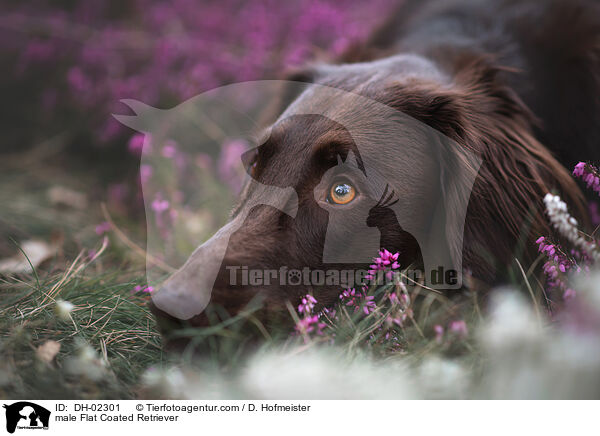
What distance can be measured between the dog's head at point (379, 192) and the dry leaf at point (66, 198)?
82.4 inches

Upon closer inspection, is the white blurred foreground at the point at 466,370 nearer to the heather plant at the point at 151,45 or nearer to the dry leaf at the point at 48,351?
the dry leaf at the point at 48,351

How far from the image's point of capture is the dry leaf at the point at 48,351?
5.21 ft

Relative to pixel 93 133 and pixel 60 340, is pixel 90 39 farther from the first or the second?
pixel 60 340

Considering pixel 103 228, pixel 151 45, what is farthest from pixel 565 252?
pixel 151 45

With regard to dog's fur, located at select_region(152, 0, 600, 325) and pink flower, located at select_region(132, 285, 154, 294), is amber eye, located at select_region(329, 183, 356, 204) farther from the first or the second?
pink flower, located at select_region(132, 285, 154, 294)

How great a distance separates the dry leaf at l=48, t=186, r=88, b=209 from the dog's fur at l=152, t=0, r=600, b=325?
1985 mm

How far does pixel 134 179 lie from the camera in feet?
12.3

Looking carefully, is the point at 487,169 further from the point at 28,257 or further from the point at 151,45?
the point at 151,45

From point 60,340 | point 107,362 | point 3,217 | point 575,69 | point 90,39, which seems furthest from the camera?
point 90,39

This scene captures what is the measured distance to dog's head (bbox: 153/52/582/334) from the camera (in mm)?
1698

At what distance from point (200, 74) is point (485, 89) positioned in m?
2.16
